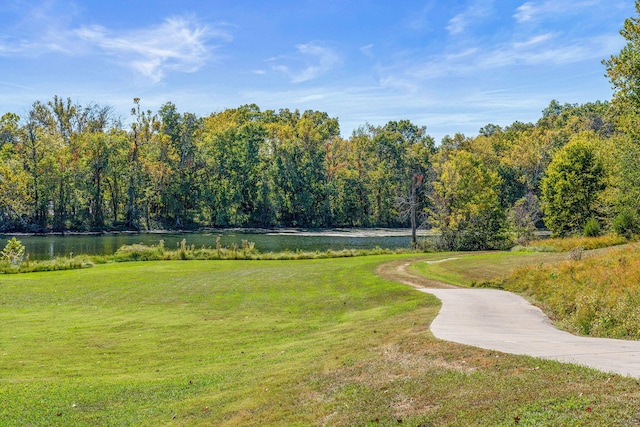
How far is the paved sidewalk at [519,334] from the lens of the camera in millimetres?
8016

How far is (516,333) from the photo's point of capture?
11.3m

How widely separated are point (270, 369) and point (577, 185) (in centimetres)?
4747

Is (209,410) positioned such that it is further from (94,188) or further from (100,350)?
(94,188)

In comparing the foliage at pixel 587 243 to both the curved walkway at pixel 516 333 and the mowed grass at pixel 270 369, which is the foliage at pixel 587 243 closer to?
the curved walkway at pixel 516 333

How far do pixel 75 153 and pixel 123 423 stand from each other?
8679 cm

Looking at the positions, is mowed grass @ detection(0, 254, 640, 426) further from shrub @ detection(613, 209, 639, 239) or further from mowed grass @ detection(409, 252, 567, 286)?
shrub @ detection(613, 209, 639, 239)

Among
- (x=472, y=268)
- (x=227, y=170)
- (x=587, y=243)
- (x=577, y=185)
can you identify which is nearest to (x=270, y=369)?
(x=472, y=268)

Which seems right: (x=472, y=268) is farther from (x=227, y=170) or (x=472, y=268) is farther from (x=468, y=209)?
(x=227, y=170)

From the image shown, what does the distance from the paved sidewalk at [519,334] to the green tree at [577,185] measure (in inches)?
1427

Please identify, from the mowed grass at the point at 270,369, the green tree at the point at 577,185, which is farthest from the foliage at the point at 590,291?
the green tree at the point at 577,185

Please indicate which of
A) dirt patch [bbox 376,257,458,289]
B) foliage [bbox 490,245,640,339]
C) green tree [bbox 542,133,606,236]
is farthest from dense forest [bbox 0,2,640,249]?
foliage [bbox 490,245,640,339]

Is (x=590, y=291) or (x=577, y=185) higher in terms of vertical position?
(x=577, y=185)

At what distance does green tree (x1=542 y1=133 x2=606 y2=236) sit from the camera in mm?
48406

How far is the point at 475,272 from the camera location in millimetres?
25719
